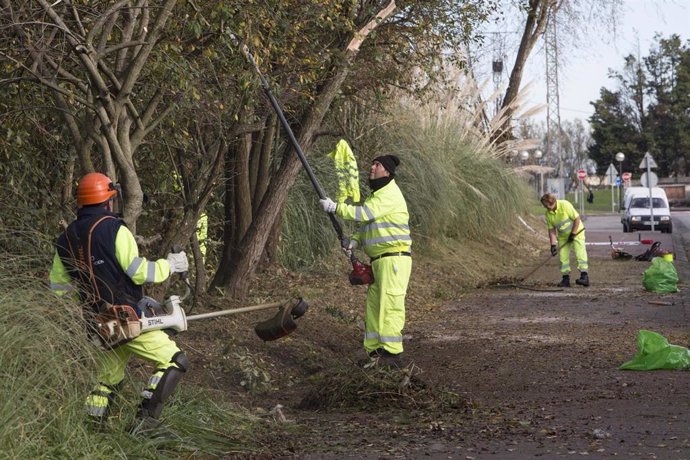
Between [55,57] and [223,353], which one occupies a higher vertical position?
[55,57]

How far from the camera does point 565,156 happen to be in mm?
96500

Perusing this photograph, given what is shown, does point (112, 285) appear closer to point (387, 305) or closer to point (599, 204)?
point (387, 305)

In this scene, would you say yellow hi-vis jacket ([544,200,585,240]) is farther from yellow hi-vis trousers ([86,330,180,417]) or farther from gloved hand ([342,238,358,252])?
yellow hi-vis trousers ([86,330,180,417])

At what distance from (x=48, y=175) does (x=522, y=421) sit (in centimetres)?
544

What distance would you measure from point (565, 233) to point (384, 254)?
31.5 feet

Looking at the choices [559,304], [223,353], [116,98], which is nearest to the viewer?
[116,98]

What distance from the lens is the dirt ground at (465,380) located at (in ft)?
23.0

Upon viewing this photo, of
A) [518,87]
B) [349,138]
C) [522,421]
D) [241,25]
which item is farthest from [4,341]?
[518,87]

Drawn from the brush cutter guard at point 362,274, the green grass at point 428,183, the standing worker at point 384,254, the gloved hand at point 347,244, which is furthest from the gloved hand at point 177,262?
the green grass at point 428,183

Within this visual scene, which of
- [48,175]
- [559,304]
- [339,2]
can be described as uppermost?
[339,2]

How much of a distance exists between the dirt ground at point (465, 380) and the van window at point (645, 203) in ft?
92.5

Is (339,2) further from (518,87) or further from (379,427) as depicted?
(518,87)

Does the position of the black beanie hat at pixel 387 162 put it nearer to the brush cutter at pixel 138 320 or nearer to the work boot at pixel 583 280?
the brush cutter at pixel 138 320

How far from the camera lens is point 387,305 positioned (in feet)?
32.2
